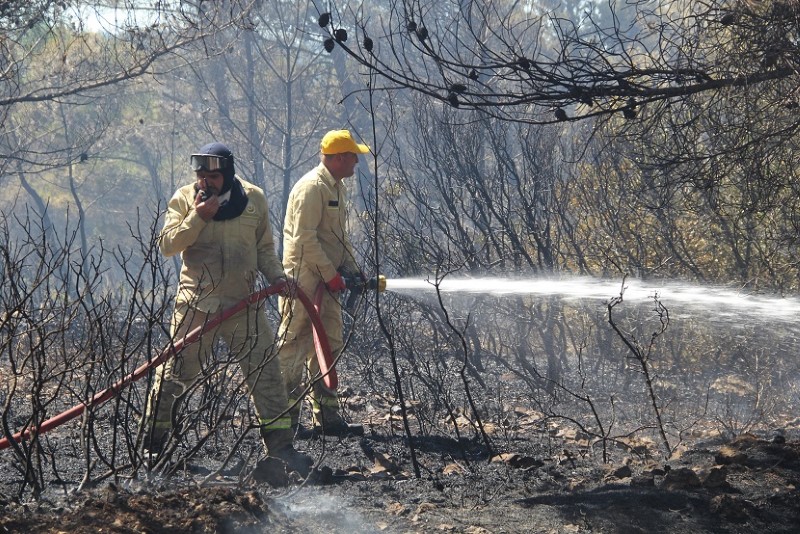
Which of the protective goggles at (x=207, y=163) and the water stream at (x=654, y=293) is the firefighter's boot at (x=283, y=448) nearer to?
the protective goggles at (x=207, y=163)

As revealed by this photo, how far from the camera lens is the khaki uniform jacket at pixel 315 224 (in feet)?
20.5

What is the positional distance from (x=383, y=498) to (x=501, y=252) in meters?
6.42

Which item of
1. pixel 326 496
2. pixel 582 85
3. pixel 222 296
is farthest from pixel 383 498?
pixel 582 85

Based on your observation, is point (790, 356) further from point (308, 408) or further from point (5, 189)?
point (5, 189)

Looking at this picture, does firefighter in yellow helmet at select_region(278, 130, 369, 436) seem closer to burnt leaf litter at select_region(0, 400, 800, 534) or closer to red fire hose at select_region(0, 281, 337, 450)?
red fire hose at select_region(0, 281, 337, 450)

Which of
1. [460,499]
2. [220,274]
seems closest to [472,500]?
[460,499]

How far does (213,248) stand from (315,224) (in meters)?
1.02

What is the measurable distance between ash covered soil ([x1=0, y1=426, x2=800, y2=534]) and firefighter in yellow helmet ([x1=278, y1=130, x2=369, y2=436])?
116cm

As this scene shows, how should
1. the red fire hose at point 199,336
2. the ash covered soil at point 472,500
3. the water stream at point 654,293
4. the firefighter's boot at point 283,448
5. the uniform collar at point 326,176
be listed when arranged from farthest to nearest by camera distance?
the water stream at point 654,293 → the uniform collar at point 326,176 → the firefighter's boot at point 283,448 → the red fire hose at point 199,336 → the ash covered soil at point 472,500

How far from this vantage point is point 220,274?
5.43 m

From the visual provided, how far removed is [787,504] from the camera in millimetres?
3967

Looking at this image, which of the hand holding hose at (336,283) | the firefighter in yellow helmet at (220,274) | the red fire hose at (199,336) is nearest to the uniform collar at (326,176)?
the hand holding hose at (336,283)

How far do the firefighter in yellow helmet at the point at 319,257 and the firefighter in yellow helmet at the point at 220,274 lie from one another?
65cm

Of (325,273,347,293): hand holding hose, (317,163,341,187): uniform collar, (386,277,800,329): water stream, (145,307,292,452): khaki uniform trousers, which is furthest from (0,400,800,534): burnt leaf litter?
(386,277,800,329): water stream
